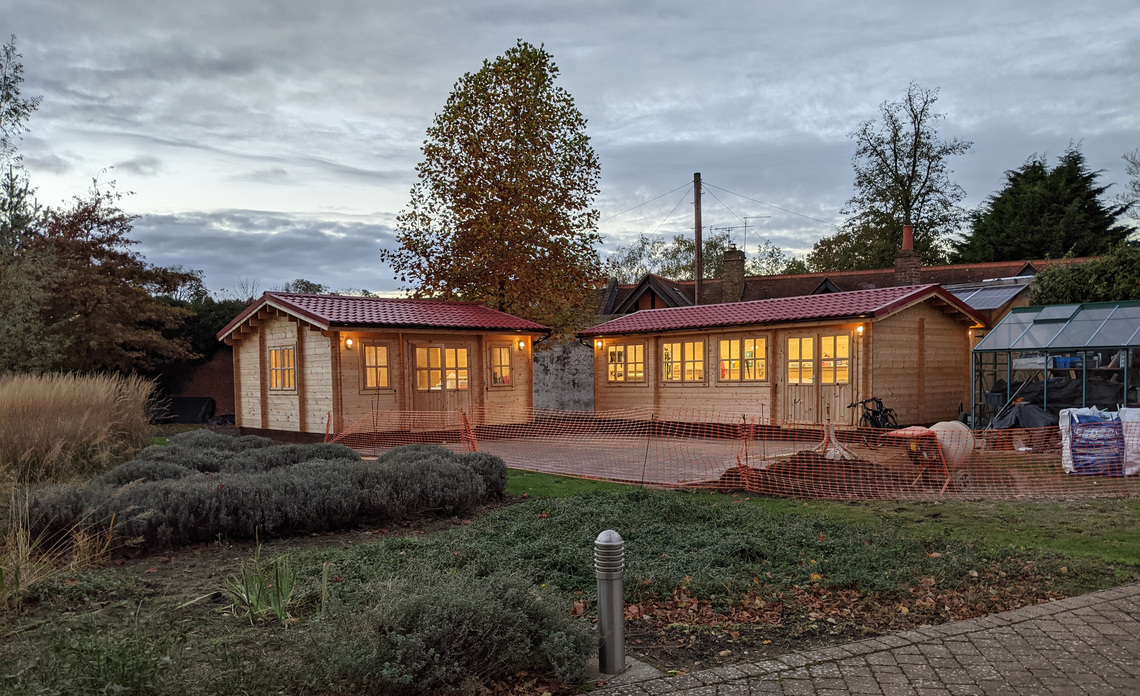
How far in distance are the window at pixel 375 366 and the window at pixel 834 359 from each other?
30.6 feet

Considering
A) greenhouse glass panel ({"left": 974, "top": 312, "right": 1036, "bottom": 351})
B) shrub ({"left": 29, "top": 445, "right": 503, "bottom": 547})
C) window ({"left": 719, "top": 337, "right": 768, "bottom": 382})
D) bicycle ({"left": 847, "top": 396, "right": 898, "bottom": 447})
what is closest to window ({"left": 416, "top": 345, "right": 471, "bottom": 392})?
window ({"left": 719, "top": 337, "right": 768, "bottom": 382})

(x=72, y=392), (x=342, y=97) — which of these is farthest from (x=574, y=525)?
(x=342, y=97)

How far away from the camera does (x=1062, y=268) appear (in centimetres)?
2039

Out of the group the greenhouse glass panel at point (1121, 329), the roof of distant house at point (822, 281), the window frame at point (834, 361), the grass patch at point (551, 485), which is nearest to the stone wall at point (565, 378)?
the roof of distant house at point (822, 281)

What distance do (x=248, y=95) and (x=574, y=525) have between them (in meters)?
9.81

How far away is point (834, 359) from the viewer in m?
15.9

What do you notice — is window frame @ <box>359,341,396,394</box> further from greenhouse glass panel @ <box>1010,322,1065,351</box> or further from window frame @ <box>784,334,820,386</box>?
greenhouse glass panel @ <box>1010,322,1065,351</box>

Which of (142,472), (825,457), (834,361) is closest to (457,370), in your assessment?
(834,361)

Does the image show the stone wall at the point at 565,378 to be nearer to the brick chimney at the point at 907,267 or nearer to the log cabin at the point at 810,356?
the log cabin at the point at 810,356

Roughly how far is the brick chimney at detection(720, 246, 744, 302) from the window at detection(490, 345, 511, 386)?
12.6m

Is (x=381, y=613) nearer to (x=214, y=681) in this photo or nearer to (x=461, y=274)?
(x=214, y=681)

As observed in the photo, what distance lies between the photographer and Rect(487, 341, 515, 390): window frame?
1778cm

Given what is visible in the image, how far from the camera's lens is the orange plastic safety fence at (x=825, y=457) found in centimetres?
936

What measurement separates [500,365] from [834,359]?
7.49m
